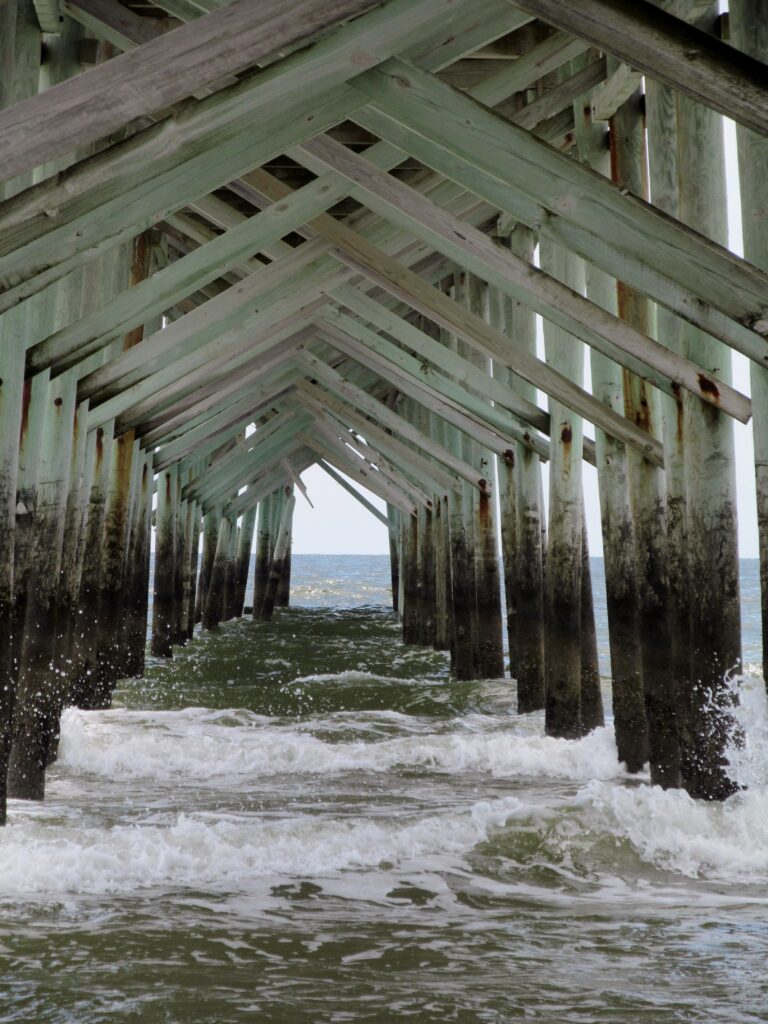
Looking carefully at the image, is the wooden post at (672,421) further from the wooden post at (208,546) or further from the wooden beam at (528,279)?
the wooden post at (208,546)

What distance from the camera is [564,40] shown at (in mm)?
6621

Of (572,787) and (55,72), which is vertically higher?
(55,72)

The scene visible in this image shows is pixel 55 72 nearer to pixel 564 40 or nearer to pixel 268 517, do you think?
pixel 564 40

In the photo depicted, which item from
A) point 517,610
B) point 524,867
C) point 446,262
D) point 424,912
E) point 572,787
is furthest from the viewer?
point 446,262

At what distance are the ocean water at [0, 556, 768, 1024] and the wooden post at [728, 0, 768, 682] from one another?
876 mm

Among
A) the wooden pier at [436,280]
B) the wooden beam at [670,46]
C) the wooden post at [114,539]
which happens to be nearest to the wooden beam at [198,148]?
the wooden pier at [436,280]

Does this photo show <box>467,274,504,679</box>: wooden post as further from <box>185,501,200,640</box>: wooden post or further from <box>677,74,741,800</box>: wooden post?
<box>185,501,200,640</box>: wooden post

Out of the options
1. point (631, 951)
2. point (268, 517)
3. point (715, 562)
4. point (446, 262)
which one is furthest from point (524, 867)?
point (268, 517)

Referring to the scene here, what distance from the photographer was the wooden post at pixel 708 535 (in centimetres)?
552

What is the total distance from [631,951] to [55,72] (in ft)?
20.2

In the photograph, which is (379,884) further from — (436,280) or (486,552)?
(436,280)

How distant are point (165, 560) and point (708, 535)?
36.2 ft

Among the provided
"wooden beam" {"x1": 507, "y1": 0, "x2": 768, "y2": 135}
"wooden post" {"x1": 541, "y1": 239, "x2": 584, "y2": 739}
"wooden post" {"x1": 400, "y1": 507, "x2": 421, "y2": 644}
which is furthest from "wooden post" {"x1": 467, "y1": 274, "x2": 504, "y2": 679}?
"wooden beam" {"x1": 507, "y1": 0, "x2": 768, "y2": 135}

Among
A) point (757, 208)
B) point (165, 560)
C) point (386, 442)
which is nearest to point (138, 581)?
point (165, 560)
